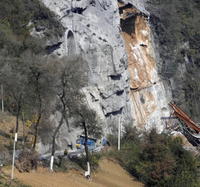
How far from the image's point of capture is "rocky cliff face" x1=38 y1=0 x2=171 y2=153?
4651 centimetres

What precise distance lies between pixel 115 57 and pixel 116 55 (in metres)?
0.50

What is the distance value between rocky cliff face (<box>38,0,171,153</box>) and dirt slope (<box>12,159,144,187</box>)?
7580 mm

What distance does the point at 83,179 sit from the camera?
28.6 m

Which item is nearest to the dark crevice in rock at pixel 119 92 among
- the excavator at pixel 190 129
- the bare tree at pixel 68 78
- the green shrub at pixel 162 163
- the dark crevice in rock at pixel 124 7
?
the excavator at pixel 190 129

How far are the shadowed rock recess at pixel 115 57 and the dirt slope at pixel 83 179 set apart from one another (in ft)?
22.1

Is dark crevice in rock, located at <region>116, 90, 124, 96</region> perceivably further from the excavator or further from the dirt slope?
the dirt slope

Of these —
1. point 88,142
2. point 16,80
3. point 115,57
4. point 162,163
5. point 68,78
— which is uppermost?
point 115,57

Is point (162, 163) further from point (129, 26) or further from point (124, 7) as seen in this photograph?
point (129, 26)

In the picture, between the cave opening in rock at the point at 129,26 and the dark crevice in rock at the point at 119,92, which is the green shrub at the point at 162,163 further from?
the cave opening in rock at the point at 129,26

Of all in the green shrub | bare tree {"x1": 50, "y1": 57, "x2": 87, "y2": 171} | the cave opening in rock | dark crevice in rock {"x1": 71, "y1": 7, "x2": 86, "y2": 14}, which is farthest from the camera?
the cave opening in rock

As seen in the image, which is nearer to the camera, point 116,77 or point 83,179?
point 83,179

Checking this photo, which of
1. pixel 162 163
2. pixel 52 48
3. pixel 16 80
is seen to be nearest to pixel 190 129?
pixel 52 48

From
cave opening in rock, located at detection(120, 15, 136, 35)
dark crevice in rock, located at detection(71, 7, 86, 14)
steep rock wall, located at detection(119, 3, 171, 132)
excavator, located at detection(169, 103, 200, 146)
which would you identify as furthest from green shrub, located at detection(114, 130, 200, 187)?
cave opening in rock, located at detection(120, 15, 136, 35)

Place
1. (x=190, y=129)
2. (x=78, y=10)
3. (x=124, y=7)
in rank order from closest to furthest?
(x=190, y=129) → (x=78, y=10) → (x=124, y=7)
